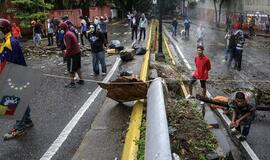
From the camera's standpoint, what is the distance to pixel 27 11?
1136 inches

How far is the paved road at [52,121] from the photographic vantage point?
→ 6.71 meters

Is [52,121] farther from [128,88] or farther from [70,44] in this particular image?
[70,44]

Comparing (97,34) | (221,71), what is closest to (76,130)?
(97,34)

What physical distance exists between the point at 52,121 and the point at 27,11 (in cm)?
2206

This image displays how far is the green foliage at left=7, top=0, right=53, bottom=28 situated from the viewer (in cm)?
2822

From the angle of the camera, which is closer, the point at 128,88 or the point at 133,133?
the point at 133,133

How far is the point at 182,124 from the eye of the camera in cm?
737

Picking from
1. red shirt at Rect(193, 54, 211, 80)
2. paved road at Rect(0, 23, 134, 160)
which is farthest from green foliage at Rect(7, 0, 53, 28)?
red shirt at Rect(193, 54, 211, 80)

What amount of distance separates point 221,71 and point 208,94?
16.3 feet

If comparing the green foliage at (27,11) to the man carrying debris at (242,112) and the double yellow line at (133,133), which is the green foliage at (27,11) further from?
the man carrying debris at (242,112)

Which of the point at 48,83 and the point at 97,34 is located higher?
the point at 97,34

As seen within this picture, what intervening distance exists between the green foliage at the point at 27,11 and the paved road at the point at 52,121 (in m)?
16.1

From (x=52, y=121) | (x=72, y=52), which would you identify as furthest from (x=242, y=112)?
(x=72, y=52)

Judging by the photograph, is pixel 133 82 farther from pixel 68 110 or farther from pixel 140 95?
pixel 68 110
